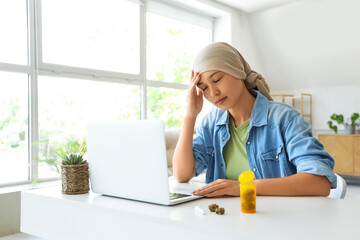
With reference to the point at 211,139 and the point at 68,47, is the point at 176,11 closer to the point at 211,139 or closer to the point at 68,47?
the point at 68,47

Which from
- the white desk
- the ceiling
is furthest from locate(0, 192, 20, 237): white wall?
the ceiling

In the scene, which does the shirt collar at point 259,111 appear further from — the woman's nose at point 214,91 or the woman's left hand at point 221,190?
the woman's left hand at point 221,190

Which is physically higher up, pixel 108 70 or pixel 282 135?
pixel 108 70

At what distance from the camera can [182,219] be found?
2.85 ft

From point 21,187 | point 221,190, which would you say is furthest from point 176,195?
point 21,187

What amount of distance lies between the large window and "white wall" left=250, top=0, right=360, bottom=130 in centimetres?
154

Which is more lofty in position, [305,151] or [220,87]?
[220,87]

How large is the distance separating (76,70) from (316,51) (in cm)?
370


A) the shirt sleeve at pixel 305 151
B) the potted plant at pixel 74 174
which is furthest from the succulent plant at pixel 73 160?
the shirt sleeve at pixel 305 151

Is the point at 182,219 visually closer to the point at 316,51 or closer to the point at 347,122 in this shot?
the point at 316,51

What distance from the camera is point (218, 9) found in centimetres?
528

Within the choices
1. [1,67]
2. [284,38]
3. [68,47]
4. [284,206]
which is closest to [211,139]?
[284,206]

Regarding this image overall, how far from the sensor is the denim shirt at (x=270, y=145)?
4.06ft

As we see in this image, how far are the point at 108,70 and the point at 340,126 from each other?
3.90 metres
